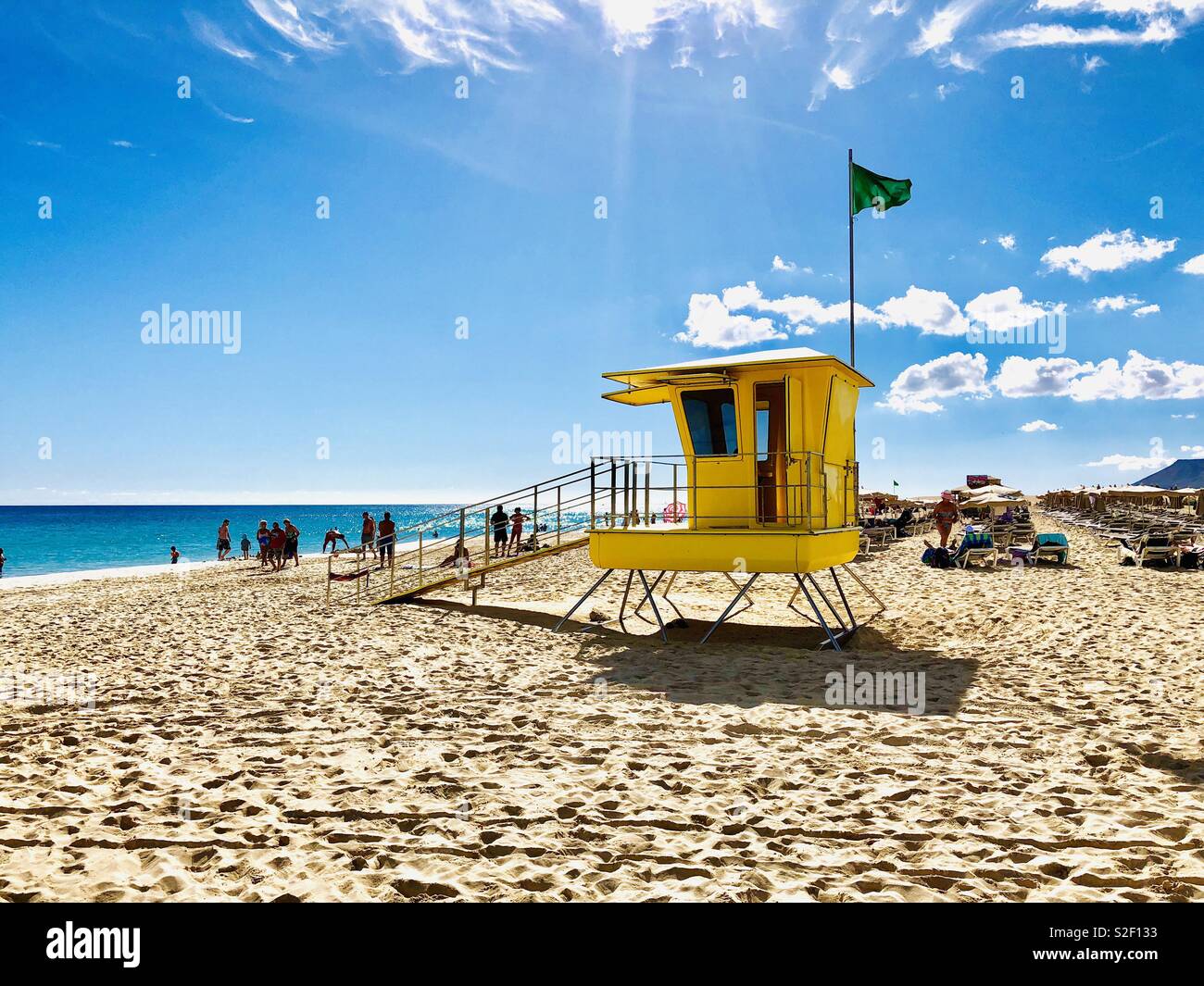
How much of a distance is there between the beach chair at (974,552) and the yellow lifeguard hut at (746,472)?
9126 mm

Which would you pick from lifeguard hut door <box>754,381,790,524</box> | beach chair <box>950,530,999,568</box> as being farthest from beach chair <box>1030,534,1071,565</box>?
lifeguard hut door <box>754,381,790,524</box>

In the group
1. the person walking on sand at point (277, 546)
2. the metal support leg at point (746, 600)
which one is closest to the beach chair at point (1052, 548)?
the metal support leg at point (746, 600)

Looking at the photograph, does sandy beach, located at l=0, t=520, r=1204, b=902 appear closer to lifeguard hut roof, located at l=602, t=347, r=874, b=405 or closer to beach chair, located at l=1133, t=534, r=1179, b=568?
lifeguard hut roof, located at l=602, t=347, r=874, b=405

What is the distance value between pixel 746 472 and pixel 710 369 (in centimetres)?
157

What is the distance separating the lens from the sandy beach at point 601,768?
11.7ft

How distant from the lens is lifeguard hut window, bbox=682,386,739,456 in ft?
34.2

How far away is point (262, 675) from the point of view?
7.87 metres

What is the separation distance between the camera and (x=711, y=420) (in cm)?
1054

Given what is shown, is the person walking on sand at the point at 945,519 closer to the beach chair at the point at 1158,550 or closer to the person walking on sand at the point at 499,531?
the beach chair at the point at 1158,550

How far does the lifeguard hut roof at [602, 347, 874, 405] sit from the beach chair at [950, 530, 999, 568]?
9413 mm

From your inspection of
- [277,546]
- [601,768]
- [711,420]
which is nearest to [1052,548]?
[711,420]

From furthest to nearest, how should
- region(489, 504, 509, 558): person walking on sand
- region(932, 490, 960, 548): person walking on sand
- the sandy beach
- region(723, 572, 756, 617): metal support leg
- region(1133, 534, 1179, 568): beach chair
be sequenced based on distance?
region(489, 504, 509, 558): person walking on sand, region(932, 490, 960, 548): person walking on sand, region(1133, 534, 1179, 568): beach chair, region(723, 572, 756, 617): metal support leg, the sandy beach

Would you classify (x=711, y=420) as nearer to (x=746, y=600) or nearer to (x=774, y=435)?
(x=774, y=435)
